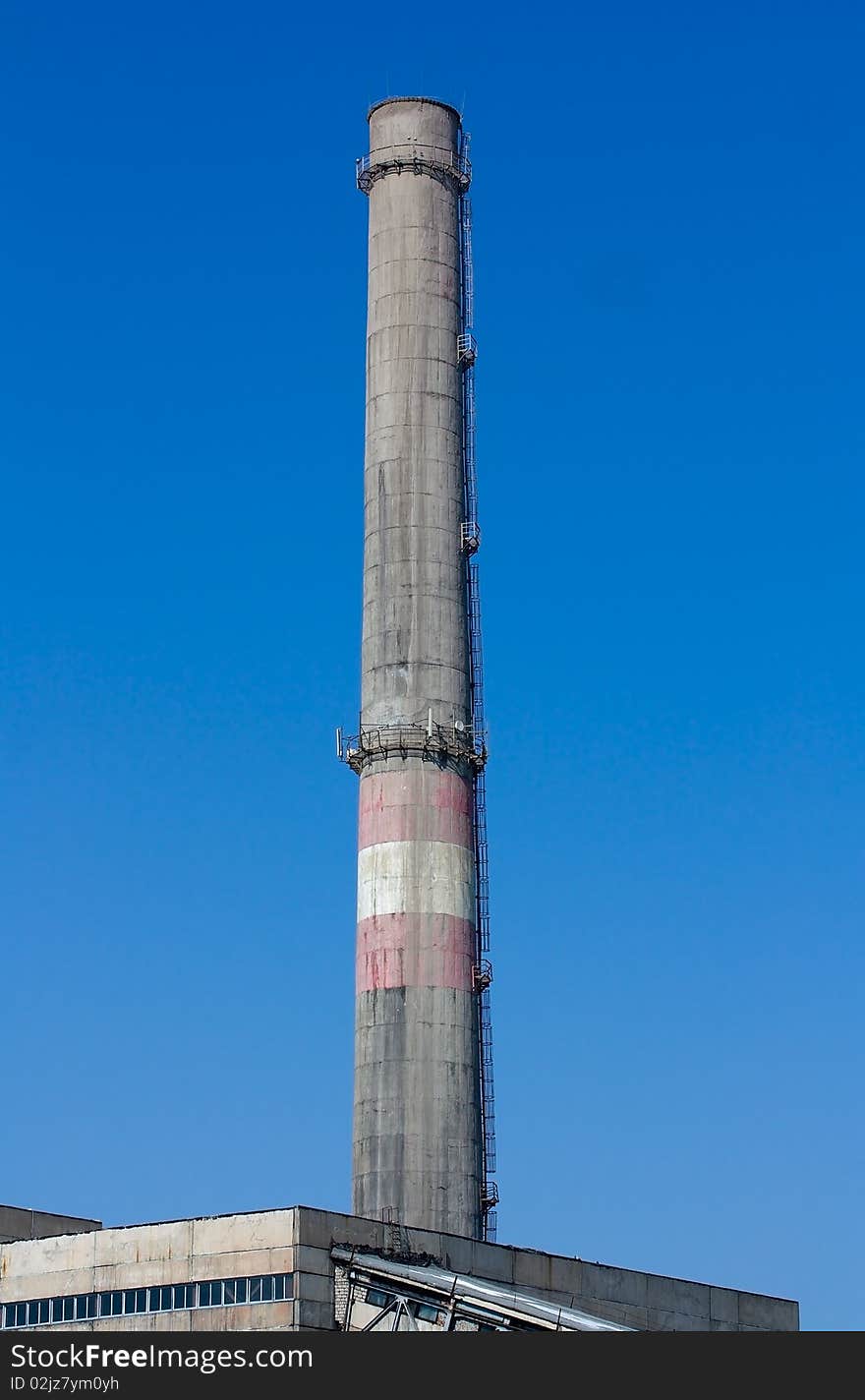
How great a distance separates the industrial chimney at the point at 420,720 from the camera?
6806cm

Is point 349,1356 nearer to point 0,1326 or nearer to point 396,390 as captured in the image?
point 0,1326

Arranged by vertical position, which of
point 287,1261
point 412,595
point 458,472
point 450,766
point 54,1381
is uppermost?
point 458,472

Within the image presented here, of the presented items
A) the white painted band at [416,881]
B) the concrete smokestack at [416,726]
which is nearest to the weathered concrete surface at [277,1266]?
the concrete smokestack at [416,726]

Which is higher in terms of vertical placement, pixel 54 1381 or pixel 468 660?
pixel 468 660

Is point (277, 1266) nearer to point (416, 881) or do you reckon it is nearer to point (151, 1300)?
point (151, 1300)

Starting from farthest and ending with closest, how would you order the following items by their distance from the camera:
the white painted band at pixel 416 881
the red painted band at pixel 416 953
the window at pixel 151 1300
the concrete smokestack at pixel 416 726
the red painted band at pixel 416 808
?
the red painted band at pixel 416 808 < the white painted band at pixel 416 881 < the red painted band at pixel 416 953 < the concrete smokestack at pixel 416 726 < the window at pixel 151 1300

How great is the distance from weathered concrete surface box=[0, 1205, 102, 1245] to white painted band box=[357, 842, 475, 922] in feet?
46.3

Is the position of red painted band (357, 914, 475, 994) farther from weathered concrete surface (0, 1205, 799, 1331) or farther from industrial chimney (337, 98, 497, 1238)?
weathered concrete surface (0, 1205, 799, 1331)

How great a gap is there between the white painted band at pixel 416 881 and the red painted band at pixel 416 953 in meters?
0.30

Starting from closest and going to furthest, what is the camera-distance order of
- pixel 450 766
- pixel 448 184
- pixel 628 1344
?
pixel 628 1344
pixel 450 766
pixel 448 184

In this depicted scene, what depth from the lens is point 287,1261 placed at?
5378 centimetres

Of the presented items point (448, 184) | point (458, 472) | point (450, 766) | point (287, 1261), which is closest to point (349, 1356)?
point (287, 1261)

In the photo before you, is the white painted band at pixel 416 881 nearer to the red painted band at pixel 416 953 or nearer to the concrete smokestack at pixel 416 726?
the concrete smokestack at pixel 416 726

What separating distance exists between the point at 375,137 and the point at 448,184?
3205 millimetres
